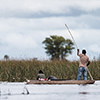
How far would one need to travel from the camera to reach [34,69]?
90.0 feet

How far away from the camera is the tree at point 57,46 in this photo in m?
78.6

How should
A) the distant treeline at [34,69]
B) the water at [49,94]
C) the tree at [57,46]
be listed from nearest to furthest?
the water at [49,94]
the distant treeline at [34,69]
the tree at [57,46]

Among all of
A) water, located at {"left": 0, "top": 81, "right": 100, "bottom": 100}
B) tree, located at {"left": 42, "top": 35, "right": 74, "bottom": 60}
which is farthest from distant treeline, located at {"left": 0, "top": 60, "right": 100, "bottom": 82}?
tree, located at {"left": 42, "top": 35, "right": 74, "bottom": 60}

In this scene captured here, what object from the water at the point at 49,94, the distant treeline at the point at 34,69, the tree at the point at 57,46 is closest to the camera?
the water at the point at 49,94

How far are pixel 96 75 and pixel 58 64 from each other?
312 cm

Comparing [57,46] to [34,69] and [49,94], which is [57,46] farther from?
[49,94]

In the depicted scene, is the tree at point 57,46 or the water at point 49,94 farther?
the tree at point 57,46

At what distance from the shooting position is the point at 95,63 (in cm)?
2956

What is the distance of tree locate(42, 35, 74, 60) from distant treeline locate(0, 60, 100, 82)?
48080 millimetres

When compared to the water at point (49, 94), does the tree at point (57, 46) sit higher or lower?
higher

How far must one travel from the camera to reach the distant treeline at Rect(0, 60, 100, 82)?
2700cm

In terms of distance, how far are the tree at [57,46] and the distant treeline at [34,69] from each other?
1893 inches

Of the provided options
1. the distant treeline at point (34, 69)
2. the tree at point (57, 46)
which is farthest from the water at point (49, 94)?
the tree at point (57, 46)

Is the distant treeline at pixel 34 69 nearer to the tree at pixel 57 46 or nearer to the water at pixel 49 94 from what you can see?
the water at pixel 49 94
